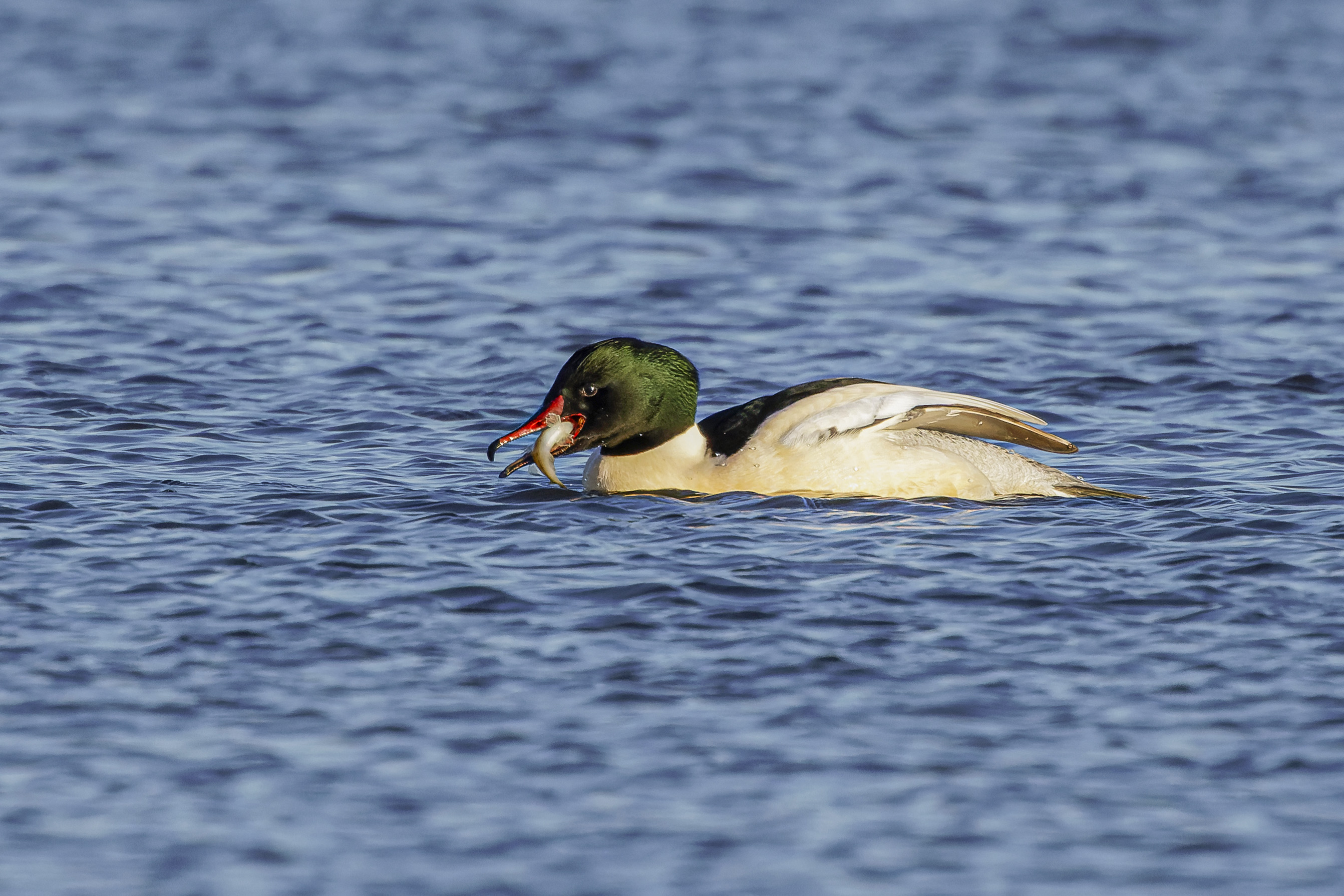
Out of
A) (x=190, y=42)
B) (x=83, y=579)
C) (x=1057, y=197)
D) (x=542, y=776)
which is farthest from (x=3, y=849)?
(x=190, y=42)

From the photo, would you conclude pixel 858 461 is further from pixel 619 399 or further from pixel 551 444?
pixel 551 444

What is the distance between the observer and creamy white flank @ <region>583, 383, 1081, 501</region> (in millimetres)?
10320

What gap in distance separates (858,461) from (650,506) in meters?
1.14

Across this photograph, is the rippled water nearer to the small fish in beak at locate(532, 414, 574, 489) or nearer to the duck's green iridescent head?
the small fish in beak at locate(532, 414, 574, 489)

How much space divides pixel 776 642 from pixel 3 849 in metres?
3.21

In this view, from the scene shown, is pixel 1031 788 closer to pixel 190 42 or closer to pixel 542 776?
pixel 542 776

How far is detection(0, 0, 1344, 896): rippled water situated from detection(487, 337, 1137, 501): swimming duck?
23 cm

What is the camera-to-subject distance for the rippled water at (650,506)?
254 inches

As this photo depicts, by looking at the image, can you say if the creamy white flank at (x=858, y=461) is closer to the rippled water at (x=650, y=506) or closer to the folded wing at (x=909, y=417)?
the folded wing at (x=909, y=417)

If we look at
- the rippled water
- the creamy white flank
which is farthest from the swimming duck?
the rippled water

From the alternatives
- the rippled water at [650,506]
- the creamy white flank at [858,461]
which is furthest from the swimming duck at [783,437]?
the rippled water at [650,506]

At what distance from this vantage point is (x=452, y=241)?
17625 mm

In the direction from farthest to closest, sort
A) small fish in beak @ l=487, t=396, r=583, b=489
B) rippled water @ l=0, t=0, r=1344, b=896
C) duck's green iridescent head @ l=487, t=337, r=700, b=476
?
duck's green iridescent head @ l=487, t=337, r=700, b=476
small fish in beak @ l=487, t=396, r=583, b=489
rippled water @ l=0, t=0, r=1344, b=896

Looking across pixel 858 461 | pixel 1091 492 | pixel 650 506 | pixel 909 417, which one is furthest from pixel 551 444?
pixel 1091 492
